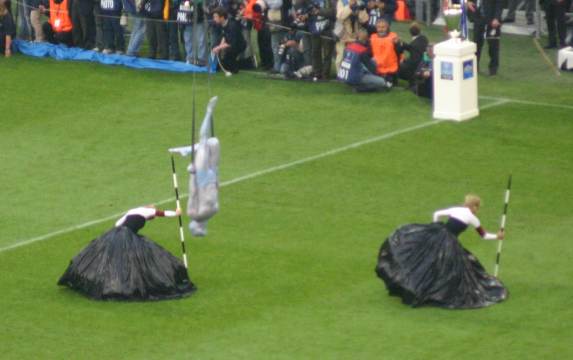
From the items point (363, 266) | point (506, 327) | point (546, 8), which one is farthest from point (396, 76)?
point (506, 327)

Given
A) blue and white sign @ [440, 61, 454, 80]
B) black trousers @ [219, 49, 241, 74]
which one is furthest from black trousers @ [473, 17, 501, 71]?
black trousers @ [219, 49, 241, 74]

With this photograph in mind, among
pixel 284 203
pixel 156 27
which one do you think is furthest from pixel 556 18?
pixel 284 203

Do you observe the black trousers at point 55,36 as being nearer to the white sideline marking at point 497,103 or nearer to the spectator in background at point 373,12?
the spectator in background at point 373,12

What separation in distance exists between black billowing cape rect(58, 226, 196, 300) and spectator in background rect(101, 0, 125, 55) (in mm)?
15774

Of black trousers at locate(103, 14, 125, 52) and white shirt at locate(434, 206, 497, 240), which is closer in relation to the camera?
white shirt at locate(434, 206, 497, 240)

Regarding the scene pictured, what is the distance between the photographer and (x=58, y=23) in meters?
38.5

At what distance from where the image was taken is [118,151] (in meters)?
30.6

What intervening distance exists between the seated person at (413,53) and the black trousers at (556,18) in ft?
12.7

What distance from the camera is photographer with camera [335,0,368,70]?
112ft

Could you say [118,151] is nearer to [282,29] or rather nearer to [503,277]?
[282,29]

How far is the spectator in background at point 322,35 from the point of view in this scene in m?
34.4

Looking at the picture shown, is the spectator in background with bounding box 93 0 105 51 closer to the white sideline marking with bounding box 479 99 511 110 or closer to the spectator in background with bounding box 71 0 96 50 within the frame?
the spectator in background with bounding box 71 0 96 50

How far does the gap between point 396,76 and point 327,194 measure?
23.5 feet

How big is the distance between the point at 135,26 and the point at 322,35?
5.09m
